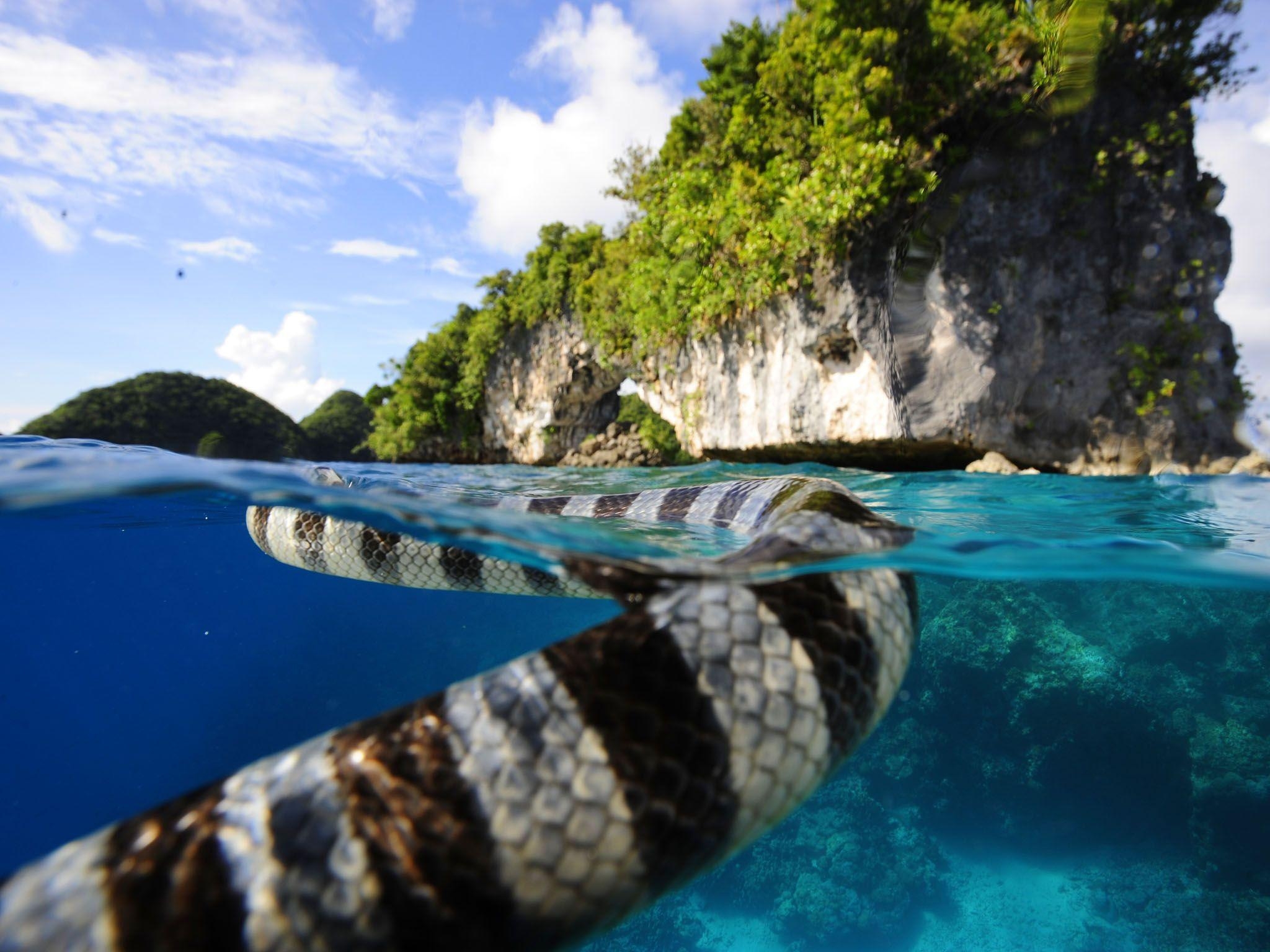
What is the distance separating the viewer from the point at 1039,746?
9.86 m

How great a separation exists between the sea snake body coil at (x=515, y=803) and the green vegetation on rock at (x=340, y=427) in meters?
27.8

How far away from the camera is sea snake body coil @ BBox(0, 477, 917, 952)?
1.32 meters

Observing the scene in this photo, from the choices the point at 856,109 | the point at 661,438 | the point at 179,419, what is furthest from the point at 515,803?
the point at 661,438

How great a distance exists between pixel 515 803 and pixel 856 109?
1096cm

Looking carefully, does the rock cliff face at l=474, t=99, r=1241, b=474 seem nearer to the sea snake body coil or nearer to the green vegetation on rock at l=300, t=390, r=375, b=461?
the sea snake body coil

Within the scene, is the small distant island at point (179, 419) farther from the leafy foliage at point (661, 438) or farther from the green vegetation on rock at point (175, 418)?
the leafy foliage at point (661, 438)

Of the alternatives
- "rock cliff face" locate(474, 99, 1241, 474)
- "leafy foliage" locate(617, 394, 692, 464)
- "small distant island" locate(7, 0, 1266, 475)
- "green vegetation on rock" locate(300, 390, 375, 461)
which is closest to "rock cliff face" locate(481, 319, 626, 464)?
"leafy foliage" locate(617, 394, 692, 464)

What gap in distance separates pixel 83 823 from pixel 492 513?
19.2 metres

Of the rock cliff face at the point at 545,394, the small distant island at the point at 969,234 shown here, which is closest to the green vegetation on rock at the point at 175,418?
the small distant island at the point at 969,234

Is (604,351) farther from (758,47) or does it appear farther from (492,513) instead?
(492,513)

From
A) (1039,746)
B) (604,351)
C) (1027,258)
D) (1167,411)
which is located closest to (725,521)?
(1039,746)

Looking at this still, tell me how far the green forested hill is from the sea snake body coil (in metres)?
9.62

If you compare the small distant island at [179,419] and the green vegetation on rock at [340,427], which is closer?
the small distant island at [179,419]

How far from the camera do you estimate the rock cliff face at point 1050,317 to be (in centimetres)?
1055
